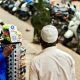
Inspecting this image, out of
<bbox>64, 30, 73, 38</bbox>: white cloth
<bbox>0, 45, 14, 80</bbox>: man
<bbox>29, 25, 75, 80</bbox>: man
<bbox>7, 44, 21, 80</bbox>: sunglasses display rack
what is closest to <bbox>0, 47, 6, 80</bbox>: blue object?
<bbox>0, 45, 14, 80</bbox>: man

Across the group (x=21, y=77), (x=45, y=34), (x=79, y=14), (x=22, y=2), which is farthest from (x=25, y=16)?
(x=45, y=34)

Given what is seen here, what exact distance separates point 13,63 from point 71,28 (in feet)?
13.3

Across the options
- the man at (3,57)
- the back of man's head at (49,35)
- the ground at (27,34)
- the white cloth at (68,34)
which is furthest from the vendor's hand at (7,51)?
the white cloth at (68,34)

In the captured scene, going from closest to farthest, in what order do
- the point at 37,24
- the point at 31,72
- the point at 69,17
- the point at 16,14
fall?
the point at 31,72
the point at 37,24
the point at 69,17
the point at 16,14

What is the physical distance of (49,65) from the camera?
9.31 feet


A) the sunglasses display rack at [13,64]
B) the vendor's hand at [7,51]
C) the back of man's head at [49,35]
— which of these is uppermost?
the back of man's head at [49,35]

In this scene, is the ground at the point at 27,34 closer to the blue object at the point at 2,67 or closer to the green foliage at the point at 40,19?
the green foliage at the point at 40,19

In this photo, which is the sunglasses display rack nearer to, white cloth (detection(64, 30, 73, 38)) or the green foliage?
the green foliage

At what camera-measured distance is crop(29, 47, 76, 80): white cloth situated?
2.81 meters

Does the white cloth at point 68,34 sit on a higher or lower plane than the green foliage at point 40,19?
lower

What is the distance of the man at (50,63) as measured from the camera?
111 inches

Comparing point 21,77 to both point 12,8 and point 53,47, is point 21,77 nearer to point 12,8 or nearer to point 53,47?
point 53,47

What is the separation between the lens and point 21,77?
165 inches

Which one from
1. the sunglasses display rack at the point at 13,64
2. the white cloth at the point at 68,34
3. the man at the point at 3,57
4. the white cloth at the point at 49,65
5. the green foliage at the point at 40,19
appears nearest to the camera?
the white cloth at the point at 49,65
